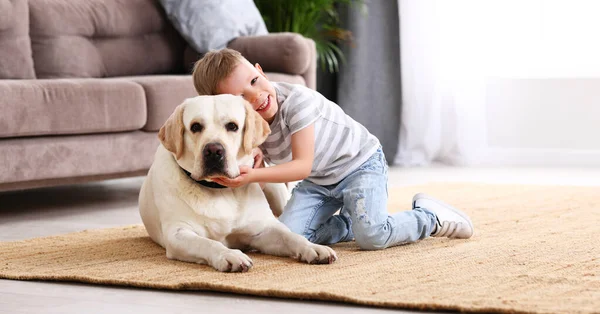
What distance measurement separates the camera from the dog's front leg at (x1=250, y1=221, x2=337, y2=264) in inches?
81.0

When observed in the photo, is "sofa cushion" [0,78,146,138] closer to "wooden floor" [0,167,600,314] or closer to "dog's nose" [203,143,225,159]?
"wooden floor" [0,167,600,314]

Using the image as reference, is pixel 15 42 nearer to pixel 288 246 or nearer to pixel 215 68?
pixel 215 68

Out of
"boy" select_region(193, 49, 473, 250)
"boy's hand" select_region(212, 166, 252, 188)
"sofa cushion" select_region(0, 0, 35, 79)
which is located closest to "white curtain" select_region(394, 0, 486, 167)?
"sofa cushion" select_region(0, 0, 35, 79)

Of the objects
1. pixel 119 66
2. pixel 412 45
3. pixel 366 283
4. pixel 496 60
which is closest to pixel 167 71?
pixel 119 66

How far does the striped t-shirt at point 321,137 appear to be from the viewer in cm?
233

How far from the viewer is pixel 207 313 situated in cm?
166

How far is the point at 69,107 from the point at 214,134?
45.7 inches

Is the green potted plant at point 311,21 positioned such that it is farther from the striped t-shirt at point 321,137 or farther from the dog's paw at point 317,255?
the dog's paw at point 317,255

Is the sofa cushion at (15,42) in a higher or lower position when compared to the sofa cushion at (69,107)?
higher

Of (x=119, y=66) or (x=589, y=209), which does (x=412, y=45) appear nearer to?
(x=119, y=66)

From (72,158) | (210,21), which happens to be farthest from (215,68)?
(210,21)

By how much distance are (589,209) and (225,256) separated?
1.64 meters

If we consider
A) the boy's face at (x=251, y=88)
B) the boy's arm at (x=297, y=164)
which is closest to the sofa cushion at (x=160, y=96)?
the boy's face at (x=251, y=88)

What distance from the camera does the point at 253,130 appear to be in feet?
7.14
